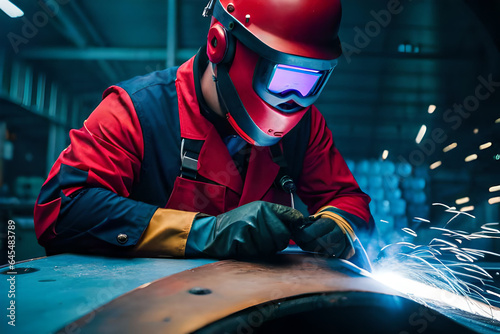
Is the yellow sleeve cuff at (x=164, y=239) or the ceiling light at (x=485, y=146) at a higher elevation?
the ceiling light at (x=485, y=146)

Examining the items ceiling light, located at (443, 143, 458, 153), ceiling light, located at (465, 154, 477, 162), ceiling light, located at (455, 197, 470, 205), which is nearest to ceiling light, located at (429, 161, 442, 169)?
ceiling light, located at (443, 143, 458, 153)

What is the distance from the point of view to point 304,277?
0.71 m

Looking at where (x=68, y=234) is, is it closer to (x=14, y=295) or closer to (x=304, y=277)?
(x=14, y=295)

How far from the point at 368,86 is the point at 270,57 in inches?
178

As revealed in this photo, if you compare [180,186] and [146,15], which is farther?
[146,15]

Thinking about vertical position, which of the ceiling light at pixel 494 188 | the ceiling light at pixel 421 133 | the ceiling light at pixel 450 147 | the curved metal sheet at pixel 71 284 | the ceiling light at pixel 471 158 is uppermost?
the ceiling light at pixel 421 133

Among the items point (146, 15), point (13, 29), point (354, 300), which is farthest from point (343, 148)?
point (354, 300)

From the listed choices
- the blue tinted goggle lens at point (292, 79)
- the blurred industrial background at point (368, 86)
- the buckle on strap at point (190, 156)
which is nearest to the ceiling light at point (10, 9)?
the blurred industrial background at point (368, 86)

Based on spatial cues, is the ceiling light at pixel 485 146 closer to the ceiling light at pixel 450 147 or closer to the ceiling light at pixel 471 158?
the ceiling light at pixel 471 158

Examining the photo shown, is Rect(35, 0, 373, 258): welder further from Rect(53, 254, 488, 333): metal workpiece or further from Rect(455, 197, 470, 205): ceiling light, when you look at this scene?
Rect(455, 197, 470, 205): ceiling light

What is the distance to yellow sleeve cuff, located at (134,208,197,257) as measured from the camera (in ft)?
3.10

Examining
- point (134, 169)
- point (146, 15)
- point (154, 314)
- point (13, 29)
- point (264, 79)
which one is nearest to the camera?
point (154, 314)

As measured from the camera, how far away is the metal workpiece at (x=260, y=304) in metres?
0.47

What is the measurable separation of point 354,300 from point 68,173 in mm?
842
